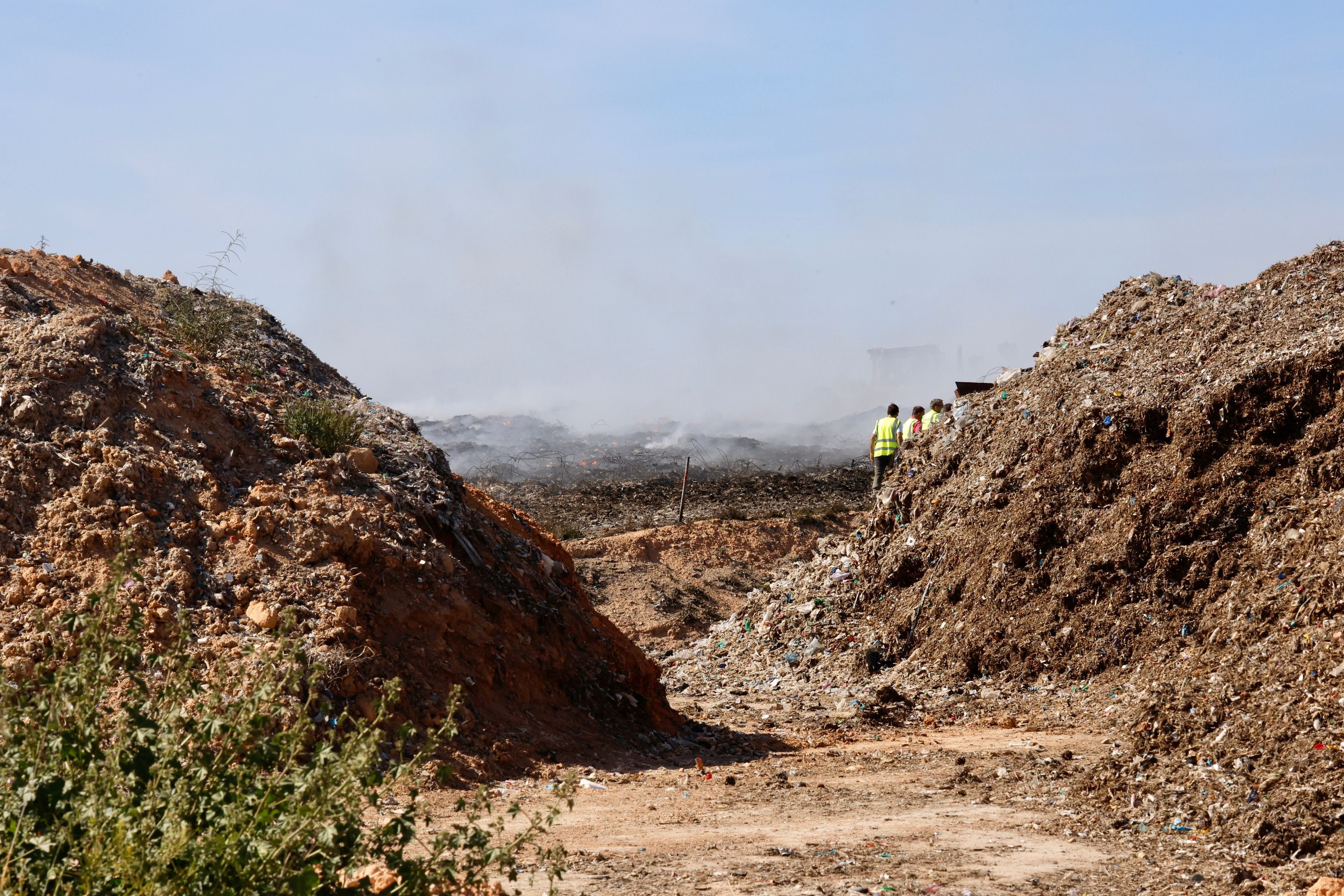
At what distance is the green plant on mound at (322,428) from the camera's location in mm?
8734

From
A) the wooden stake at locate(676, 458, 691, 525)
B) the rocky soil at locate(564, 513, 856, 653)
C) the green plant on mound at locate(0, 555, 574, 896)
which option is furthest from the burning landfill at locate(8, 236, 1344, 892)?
the wooden stake at locate(676, 458, 691, 525)

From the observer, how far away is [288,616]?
2.86 m

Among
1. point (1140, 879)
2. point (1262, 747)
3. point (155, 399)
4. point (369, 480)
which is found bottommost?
point (1140, 879)

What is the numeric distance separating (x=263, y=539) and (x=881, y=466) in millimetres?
8735

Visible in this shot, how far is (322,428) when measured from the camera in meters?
8.84

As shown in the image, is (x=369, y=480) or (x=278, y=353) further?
(x=278, y=353)

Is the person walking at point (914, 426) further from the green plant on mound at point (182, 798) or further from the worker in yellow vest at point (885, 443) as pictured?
the green plant on mound at point (182, 798)

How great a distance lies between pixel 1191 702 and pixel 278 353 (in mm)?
8764

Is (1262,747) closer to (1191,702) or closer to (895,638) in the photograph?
(1191,702)

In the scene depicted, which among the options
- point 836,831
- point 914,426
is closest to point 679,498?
point 914,426

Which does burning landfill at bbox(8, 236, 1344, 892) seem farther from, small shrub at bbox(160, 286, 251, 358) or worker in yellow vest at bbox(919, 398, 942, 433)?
worker in yellow vest at bbox(919, 398, 942, 433)

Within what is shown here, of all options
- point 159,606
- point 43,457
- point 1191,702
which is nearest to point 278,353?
point 43,457

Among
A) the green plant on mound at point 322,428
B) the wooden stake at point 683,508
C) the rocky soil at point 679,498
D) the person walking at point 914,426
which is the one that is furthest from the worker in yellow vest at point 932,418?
the rocky soil at point 679,498

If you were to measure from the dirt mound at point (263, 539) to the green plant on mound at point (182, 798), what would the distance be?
12.3ft
